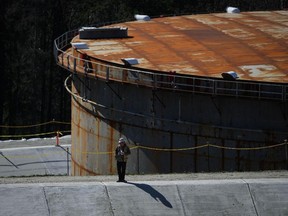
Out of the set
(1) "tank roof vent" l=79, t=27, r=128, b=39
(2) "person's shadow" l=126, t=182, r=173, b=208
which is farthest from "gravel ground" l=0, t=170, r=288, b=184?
(1) "tank roof vent" l=79, t=27, r=128, b=39

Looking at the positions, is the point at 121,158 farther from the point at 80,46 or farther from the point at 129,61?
the point at 80,46

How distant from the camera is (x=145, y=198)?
27.6m

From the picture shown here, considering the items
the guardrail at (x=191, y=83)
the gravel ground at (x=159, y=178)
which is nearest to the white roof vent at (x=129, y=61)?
the guardrail at (x=191, y=83)

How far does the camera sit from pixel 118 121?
37.7 metres

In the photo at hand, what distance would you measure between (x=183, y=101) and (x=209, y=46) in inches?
236

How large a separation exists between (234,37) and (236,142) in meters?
8.98

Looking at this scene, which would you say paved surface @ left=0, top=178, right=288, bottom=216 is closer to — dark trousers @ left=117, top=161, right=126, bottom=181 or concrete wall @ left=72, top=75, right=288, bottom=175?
dark trousers @ left=117, top=161, right=126, bottom=181

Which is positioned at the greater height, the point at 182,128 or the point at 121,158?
→ the point at 121,158

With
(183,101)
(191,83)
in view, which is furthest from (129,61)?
(191,83)

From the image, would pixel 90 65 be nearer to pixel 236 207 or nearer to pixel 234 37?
pixel 234 37

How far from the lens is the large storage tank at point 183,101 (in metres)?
34.4

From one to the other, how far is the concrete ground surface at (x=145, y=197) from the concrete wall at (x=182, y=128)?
5.38m

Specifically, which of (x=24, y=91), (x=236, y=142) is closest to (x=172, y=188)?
(x=236, y=142)

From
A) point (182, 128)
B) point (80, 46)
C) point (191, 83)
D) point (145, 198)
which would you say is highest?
point (80, 46)
